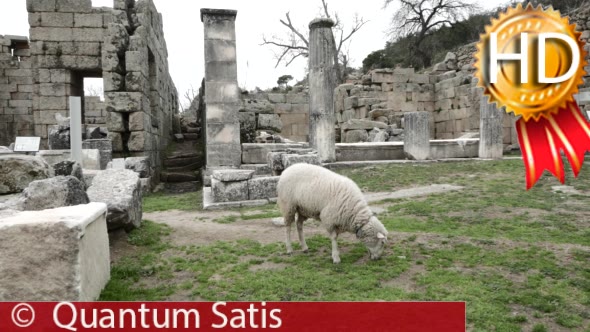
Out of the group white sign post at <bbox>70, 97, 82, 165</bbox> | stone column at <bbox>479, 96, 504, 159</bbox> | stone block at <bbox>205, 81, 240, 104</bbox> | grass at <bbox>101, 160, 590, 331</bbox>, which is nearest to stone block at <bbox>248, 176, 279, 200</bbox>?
grass at <bbox>101, 160, 590, 331</bbox>

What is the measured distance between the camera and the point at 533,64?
394 centimetres

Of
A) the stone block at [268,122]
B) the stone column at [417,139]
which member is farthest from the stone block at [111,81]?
the stone column at [417,139]

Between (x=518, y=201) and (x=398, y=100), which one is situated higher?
(x=398, y=100)

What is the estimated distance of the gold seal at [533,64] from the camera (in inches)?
153

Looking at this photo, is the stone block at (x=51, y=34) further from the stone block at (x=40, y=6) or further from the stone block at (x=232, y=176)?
the stone block at (x=232, y=176)

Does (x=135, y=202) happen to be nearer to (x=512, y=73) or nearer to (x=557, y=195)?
(x=512, y=73)

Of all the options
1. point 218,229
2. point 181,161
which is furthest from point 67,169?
Result: point 181,161

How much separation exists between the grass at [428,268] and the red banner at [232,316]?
1.24 ft

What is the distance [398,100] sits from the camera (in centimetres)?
2312

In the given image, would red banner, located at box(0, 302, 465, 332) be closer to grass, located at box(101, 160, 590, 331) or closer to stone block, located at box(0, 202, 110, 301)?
stone block, located at box(0, 202, 110, 301)

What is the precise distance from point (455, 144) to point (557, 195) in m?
6.77

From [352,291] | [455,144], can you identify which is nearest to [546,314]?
[352,291]

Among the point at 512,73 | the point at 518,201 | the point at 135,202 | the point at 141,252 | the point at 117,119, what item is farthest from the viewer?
the point at 117,119

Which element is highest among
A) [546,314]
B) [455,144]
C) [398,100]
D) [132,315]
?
[398,100]
